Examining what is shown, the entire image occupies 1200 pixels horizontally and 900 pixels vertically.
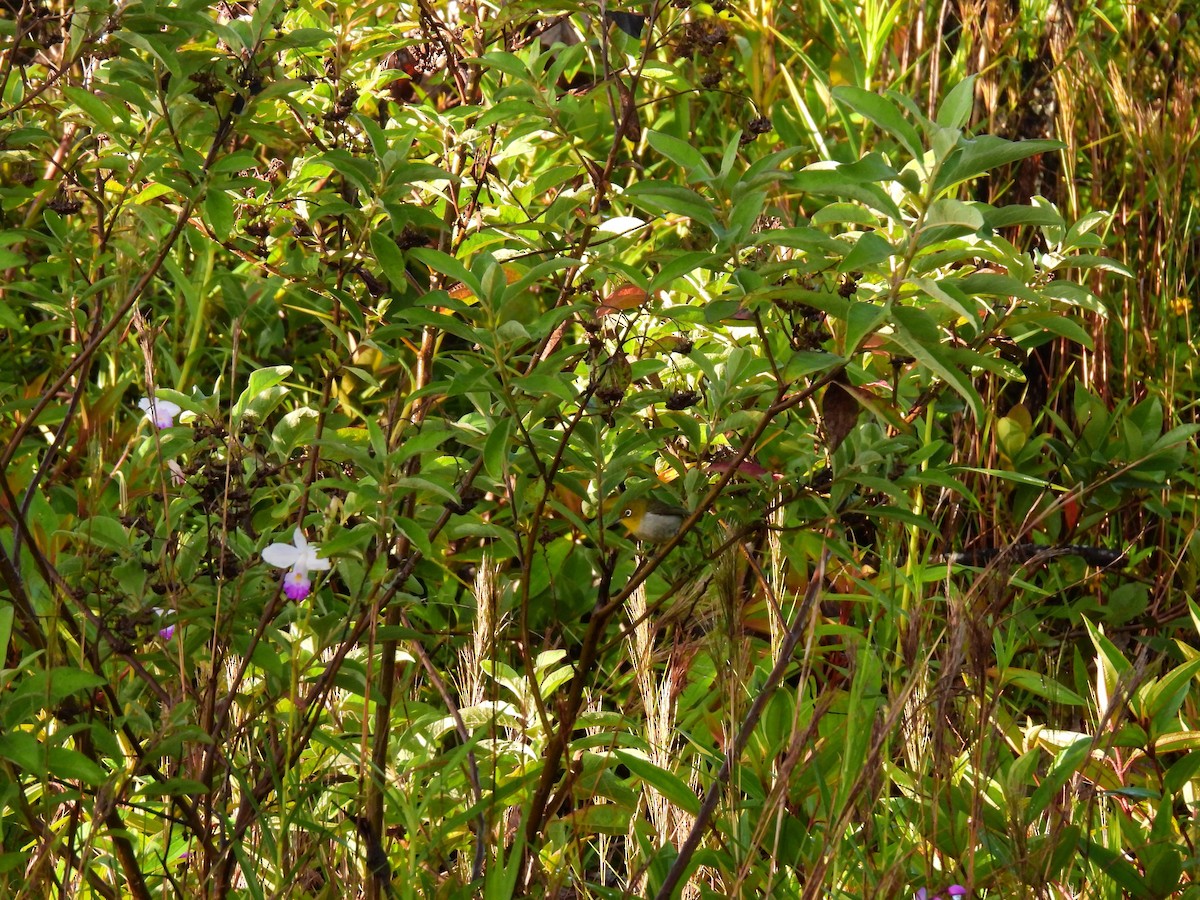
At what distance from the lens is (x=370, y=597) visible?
1.47m

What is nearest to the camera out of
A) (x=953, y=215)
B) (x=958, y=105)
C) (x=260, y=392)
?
(x=953, y=215)

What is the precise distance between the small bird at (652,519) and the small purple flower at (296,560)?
390mm

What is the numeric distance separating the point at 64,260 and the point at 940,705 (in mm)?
1221

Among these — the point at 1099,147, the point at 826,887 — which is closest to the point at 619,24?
the point at 826,887

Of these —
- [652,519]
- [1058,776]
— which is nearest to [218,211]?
[652,519]

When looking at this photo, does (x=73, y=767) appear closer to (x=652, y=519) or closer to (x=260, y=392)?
(x=260, y=392)

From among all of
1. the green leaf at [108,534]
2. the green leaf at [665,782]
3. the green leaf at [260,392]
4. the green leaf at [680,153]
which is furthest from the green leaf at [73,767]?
the green leaf at [680,153]

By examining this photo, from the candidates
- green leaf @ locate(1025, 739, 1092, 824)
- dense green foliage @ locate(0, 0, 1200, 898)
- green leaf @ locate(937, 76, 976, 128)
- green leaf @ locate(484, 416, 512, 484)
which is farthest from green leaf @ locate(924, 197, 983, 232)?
Answer: green leaf @ locate(1025, 739, 1092, 824)

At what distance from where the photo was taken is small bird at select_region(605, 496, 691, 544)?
1585mm

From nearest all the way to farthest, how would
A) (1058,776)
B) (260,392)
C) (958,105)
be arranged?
(958,105)
(1058,776)
(260,392)

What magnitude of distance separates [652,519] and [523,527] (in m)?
0.17

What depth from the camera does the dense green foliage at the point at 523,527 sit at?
4.10 feet

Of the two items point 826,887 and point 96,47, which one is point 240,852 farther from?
point 96,47

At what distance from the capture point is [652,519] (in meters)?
1.60
